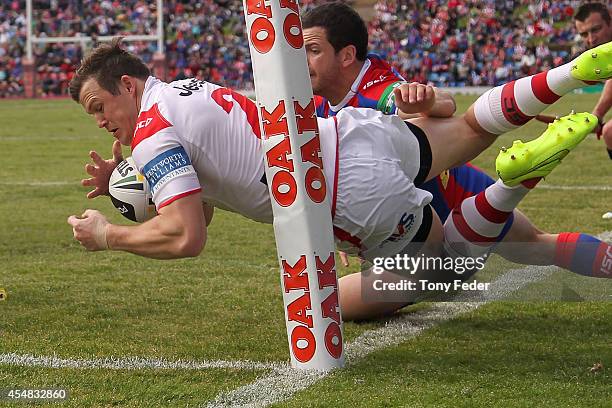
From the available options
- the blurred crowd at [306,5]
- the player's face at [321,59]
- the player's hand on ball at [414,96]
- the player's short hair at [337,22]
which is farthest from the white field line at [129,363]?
the blurred crowd at [306,5]

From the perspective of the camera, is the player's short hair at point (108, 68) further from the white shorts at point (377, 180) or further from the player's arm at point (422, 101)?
the player's arm at point (422, 101)

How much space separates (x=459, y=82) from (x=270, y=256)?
91.6ft

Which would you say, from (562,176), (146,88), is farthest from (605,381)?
(562,176)

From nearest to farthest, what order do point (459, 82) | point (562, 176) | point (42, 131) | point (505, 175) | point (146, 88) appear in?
point (146, 88), point (505, 175), point (562, 176), point (42, 131), point (459, 82)

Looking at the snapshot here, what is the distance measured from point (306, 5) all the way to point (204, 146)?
31.7 metres

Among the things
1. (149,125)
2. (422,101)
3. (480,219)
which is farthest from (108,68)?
(480,219)

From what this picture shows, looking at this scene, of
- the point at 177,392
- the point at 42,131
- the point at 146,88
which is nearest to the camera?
the point at 177,392

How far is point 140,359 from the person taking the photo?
449cm

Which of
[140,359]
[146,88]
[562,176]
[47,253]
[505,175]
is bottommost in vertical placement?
[562,176]

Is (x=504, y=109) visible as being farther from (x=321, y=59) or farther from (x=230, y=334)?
(x=230, y=334)

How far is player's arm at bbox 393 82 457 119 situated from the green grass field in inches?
44.4

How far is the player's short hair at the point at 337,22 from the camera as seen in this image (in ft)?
17.7

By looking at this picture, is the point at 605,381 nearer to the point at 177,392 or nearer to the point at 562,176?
the point at 177,392

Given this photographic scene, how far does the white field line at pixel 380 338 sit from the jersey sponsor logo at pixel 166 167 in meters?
0.90
